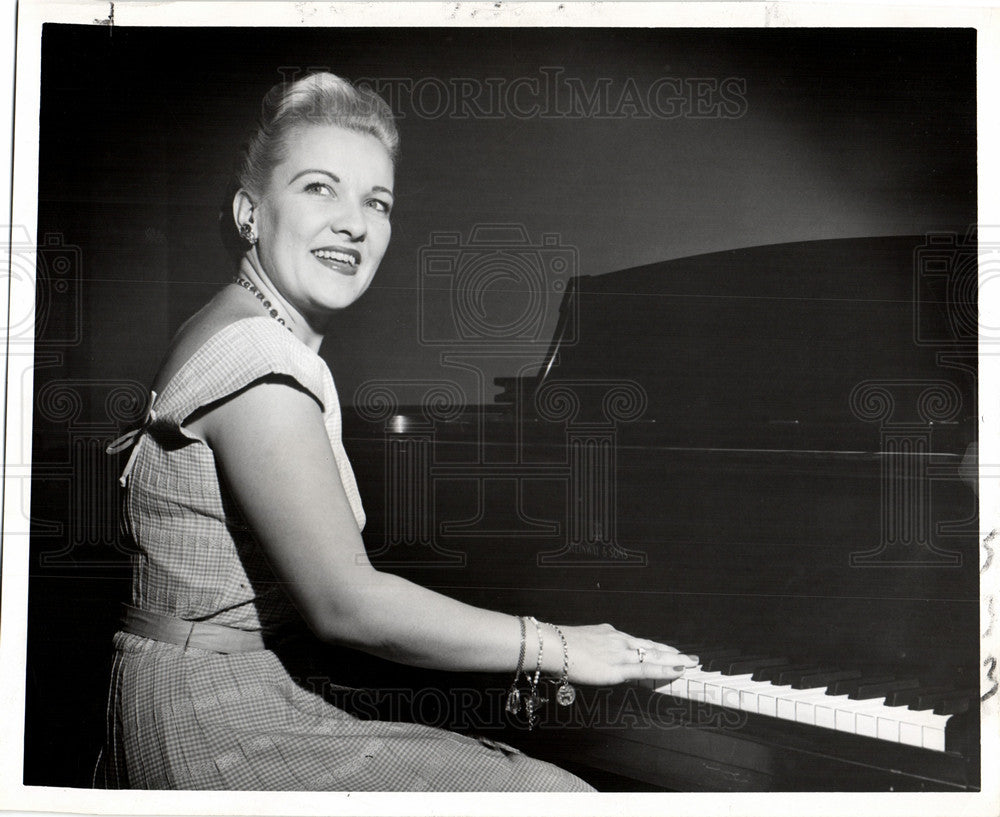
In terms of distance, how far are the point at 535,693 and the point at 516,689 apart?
0.04m

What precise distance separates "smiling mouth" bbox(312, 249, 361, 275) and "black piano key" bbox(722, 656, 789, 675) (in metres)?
1.10

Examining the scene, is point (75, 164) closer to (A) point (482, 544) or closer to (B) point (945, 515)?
(A) point (482, 544)

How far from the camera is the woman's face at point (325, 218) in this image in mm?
1779

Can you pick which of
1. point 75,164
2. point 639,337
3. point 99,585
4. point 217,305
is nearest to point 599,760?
point 639,337

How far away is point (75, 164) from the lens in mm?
1904

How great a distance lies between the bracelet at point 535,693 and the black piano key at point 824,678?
1.61 feet

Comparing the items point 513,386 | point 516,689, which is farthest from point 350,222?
point 516,689

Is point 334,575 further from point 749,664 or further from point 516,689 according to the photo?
point 749,664

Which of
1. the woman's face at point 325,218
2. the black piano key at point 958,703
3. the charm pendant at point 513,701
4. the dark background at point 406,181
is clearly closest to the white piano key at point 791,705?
the black piano key at point 958,703

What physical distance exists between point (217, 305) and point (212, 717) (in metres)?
0.82

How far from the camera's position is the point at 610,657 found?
1.73 meters

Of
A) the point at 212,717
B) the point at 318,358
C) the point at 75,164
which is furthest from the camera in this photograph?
the point at 75,164

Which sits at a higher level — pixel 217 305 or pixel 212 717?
pixel 217 305

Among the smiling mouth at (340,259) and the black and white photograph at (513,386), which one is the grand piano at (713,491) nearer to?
the black and white photograph at (513,386)
